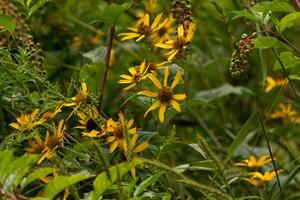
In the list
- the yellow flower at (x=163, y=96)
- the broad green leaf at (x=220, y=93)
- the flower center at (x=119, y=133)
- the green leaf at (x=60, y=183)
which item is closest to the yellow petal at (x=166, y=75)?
the yellow flower at (x=163, y=96)

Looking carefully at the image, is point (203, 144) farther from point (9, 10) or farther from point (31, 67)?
point (9, 10)

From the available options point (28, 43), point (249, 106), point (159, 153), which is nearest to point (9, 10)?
point (28, 43)

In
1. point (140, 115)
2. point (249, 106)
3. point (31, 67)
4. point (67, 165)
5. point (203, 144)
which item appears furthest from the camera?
point (249, 106)

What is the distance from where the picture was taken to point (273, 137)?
1.72 metres

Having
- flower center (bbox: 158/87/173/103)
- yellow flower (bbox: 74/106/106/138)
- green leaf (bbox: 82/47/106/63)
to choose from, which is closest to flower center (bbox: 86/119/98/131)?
yellow flower (bbox: 74/106/106/138)

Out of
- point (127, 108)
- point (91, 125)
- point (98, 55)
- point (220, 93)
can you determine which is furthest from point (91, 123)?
point (220, 93)

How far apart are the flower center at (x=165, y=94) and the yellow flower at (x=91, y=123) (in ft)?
0.33

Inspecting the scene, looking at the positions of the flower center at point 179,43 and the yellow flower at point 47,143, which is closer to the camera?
the yellow flower at point 47,143

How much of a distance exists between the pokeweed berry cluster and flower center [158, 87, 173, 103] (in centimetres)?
10

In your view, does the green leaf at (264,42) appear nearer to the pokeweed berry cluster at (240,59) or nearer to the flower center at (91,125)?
the pokeweed berry cluster at (240,59)

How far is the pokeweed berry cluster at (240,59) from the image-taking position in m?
0.93

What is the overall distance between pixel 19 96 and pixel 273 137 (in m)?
0.90

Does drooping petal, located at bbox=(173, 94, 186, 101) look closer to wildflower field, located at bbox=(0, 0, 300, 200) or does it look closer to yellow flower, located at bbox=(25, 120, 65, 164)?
wildflower field, located at bbox=(0, 0, 300, 200)

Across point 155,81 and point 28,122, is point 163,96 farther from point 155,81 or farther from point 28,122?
point 28,122
